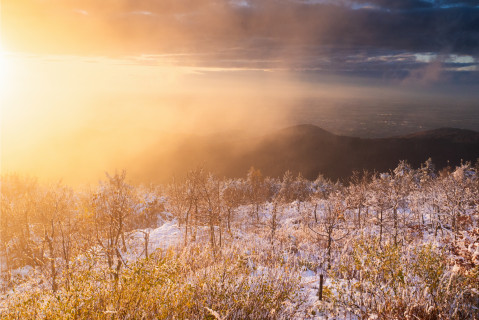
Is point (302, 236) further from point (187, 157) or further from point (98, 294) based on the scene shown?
point (187, 157)

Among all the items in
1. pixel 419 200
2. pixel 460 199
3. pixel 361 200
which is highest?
pixel 460 199

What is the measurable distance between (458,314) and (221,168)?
522 feet

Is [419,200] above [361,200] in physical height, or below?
below

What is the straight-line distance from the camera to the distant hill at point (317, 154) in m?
154

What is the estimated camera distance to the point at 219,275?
567 centimetres

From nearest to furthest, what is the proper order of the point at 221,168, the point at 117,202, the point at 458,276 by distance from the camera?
the point at 458,276
the point at 117,202
the point at 221,168

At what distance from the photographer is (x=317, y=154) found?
173625mm

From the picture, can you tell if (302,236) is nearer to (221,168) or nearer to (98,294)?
(98,294)

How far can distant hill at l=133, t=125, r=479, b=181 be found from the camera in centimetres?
15400

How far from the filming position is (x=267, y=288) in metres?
5.77

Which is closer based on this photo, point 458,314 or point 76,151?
point 458,314

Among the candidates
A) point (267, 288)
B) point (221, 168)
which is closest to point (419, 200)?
point (267, 288)

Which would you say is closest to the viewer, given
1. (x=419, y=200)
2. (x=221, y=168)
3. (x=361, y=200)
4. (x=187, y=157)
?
(x=361, y=200)

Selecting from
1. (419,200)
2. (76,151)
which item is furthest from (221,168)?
(419,200)
